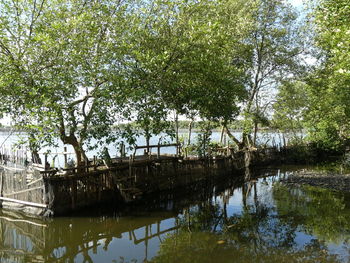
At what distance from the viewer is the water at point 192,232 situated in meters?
7.39

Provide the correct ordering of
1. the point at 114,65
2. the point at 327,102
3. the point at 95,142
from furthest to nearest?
the point at 327,102
the point at 95,142
the point at 114,65

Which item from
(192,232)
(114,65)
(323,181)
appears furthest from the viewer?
(323,181)

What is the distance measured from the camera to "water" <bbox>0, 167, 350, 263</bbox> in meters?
7.39

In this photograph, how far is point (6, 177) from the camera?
11.2 meters

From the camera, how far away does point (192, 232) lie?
29.5 ft

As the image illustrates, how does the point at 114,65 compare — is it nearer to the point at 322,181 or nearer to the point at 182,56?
the point at 182,56

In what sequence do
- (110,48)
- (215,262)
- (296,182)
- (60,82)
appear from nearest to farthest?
(215,262)
(60,82)
(110,48)
(296,182)

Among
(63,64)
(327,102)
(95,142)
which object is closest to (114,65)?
(63,64)

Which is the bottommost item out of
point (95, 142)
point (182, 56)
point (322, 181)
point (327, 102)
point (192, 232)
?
point (192, 232)

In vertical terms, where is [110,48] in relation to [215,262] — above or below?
above

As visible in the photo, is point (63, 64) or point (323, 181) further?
point (323, 181)

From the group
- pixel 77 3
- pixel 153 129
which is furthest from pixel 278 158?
pixel 77 3

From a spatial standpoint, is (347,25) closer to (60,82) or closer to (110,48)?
(110,48)

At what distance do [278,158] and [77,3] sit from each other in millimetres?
20804
